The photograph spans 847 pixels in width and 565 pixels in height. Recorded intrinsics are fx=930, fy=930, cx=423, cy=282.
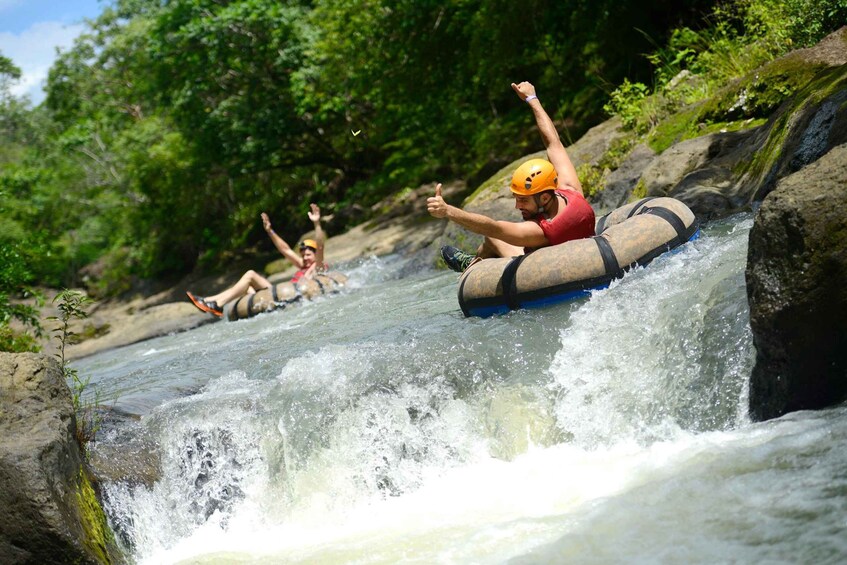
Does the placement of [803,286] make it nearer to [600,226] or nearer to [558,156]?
[558,156]

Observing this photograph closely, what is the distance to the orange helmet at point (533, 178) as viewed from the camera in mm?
6867

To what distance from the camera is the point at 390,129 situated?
63.0ft

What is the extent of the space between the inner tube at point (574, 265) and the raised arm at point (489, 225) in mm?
115

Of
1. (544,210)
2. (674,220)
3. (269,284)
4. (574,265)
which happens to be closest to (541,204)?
(544,210)

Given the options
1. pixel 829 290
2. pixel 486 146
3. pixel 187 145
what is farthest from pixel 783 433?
pixel 187 145

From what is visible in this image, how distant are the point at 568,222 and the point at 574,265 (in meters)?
0.45

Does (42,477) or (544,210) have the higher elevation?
(544,210)

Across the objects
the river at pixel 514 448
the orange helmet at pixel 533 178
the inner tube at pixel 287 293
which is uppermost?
the orange helmet at pixel 533 178

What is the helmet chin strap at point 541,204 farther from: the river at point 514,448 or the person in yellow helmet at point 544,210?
the river at point 514,448

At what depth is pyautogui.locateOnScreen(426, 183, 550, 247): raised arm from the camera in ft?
19.4

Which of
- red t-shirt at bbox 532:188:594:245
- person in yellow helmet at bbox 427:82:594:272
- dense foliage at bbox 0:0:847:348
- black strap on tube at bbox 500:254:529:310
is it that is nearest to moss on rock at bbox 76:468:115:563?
person in yellow helmet at bbox 427:82:594:272

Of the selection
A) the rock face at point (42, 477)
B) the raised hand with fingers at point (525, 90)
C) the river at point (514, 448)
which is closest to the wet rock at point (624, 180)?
the raised hand with fingers at point (525, 90)

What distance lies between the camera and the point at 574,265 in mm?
6684

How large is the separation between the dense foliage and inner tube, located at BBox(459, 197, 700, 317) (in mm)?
4090
